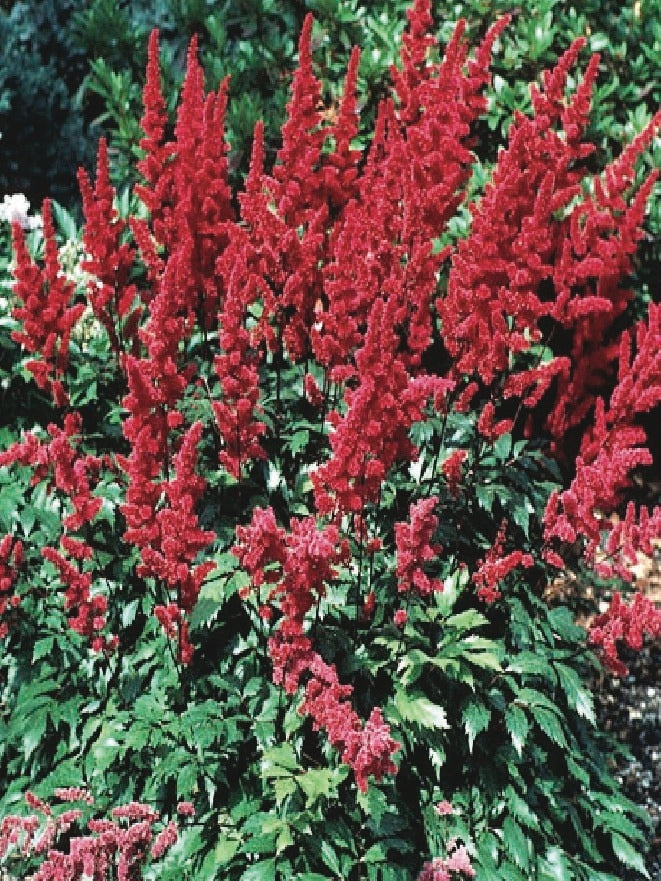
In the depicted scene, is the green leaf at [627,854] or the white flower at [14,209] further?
the white flower at [14,209]

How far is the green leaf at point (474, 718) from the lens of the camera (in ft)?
12.1

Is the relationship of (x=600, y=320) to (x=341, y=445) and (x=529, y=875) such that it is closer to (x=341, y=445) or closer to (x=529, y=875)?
(x=341, y=445)

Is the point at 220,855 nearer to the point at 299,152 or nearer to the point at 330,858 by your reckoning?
the point at 330,858

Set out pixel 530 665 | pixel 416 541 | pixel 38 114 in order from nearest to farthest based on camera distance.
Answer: pixel 416 541
pixel 530 665
pixel 38 114

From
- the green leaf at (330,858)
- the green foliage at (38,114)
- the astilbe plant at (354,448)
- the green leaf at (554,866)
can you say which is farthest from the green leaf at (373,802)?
the green foliage at (38,114)

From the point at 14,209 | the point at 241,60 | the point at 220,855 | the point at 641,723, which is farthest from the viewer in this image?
the point at 241,60

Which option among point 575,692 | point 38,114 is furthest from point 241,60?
point 575,692

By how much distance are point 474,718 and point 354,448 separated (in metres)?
1.18

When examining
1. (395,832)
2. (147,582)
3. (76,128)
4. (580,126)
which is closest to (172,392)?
(147,582)

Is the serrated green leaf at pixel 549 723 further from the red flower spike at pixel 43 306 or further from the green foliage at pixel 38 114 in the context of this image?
the green foliage at pixel 38 114

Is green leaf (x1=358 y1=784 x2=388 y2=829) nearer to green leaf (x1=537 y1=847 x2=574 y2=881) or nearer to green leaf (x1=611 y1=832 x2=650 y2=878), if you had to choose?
green leaf (x1=537 y1=847 x2=574 y2=881)

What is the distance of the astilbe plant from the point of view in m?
3.29

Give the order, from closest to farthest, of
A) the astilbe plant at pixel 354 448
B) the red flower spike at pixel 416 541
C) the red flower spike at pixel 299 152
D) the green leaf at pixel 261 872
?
the red flower spike at pixel 416 541
the astilbe plant at pixel 354 448
the green leaf at pixel 261 872
the red flower spike at pixel 299 152

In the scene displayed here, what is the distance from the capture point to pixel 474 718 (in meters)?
3.74
